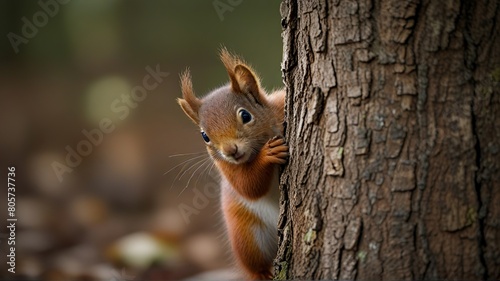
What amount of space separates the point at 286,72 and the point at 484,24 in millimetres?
568

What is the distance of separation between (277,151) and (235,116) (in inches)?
13.1

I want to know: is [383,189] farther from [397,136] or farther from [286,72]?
[286,72]

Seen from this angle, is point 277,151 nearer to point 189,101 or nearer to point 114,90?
point 189,101

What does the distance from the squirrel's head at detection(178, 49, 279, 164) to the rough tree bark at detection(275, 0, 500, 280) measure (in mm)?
553

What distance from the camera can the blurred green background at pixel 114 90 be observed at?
181 inches

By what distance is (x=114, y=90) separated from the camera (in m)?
4.70

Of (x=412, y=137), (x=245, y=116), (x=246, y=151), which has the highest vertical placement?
(x=245, y=116)

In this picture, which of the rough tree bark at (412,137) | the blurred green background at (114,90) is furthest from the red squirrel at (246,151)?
the blurred green background at (114,90)

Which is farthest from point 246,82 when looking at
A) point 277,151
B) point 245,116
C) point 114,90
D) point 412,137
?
point 114,90

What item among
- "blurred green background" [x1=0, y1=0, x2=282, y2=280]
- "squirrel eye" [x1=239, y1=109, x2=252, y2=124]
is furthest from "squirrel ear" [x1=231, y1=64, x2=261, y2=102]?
"blurred green background" [x1=0, y1=0, x2=282, y2=280]

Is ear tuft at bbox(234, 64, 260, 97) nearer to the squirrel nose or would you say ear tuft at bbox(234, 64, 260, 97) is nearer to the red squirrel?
the red squirrel

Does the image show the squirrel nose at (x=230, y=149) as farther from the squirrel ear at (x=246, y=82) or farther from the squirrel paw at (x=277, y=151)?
the squirrel ear at (x=246, y=82)

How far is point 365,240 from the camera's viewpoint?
1654 millimetres

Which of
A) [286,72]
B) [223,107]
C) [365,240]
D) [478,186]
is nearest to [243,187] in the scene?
[223,107]
